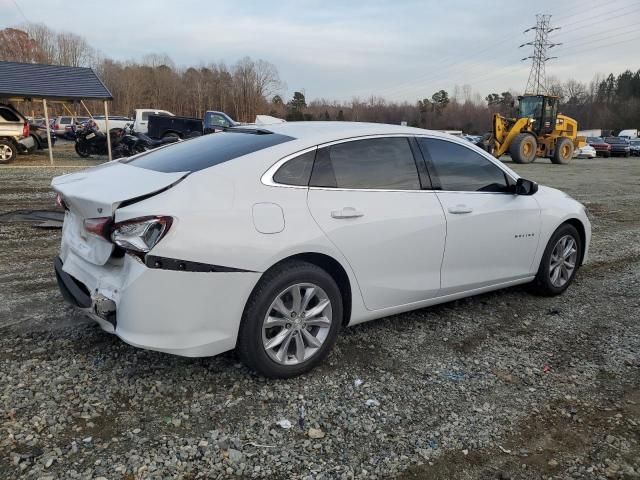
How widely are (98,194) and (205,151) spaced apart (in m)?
0.78

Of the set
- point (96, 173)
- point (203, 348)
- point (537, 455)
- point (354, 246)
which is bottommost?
point (537, 455)

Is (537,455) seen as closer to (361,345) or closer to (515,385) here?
(515,385)

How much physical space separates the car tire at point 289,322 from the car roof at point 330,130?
2.97 ft

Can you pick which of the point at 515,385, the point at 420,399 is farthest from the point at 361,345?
the point at 515,385

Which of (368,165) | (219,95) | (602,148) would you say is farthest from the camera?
(219,95)

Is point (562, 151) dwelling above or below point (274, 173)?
below

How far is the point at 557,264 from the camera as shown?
16.2 ft

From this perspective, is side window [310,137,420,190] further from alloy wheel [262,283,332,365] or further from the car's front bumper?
the car's front bumper

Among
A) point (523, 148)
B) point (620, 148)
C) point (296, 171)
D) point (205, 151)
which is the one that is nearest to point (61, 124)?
point (523, 148)

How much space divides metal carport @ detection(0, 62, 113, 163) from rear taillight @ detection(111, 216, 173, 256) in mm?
16305

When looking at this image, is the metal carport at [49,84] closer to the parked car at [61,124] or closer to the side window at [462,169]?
the parked car at [61,124]

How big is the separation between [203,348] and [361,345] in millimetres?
1334

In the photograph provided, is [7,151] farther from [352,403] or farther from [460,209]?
[352,403]

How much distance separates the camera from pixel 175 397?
3.02m
